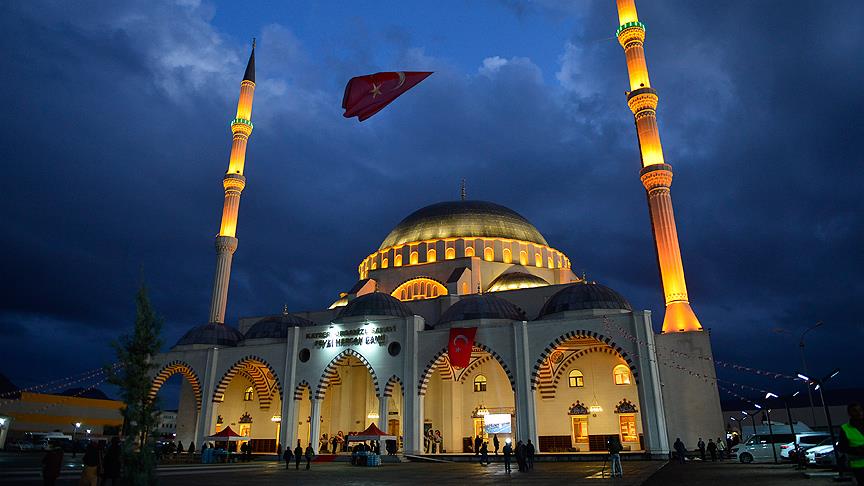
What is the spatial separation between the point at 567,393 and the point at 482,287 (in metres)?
8.97

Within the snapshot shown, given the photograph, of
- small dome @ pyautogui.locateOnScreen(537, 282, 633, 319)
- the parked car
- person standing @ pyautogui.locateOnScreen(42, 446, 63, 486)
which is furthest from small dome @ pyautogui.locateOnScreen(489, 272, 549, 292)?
person standing @ pyautogui.locateOnScreen(42, 446, 63, 486)

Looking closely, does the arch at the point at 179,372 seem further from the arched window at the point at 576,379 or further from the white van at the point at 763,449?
the white van at the point at 763,449

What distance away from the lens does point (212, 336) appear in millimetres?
33562

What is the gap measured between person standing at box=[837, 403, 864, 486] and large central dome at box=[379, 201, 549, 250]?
107 ft

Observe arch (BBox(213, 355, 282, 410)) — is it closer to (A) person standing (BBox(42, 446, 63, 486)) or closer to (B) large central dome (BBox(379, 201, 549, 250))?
(B) large central dome (BBox(379, 201, 549, 250))

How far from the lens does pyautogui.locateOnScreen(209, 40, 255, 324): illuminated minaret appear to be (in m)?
36.4

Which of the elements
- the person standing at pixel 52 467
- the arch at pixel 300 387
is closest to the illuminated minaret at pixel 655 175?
Answer: the arch at pixel 300 387

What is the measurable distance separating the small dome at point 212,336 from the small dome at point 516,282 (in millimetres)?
15127

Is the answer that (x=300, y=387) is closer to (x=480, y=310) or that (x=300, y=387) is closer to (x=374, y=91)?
(x=480, y=310)

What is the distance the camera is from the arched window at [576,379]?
2903 cm

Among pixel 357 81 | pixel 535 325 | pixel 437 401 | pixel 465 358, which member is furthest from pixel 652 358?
pixel 357 81

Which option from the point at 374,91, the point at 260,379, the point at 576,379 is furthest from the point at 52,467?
the point at 260,379

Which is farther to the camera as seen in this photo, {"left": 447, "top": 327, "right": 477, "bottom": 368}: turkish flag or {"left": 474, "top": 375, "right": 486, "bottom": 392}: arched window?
{"left": 474, "top": 375, "right": 486, "bottom": 392}: arched window

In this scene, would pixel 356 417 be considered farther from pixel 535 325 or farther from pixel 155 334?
pixel 155 334
